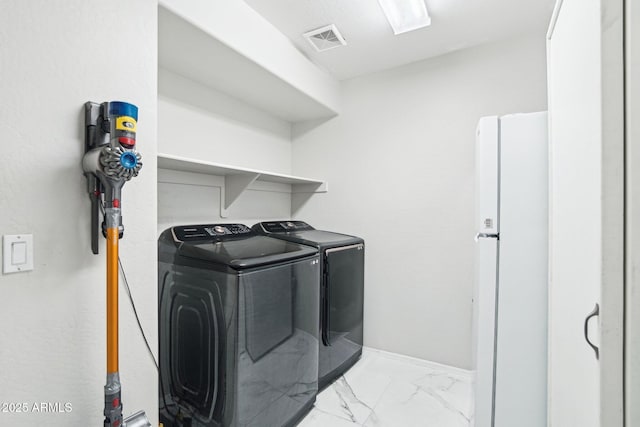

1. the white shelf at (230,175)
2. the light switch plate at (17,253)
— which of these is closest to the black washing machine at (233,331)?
the white shelf at (230,175)

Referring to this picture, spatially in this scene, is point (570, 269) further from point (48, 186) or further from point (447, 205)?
point (48, 186)

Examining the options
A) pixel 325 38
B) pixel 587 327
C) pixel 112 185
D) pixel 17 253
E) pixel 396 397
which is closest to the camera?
pixel 587 327

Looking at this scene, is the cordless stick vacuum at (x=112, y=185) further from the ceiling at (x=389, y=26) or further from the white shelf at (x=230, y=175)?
the ceiling at (x=389, y=26)

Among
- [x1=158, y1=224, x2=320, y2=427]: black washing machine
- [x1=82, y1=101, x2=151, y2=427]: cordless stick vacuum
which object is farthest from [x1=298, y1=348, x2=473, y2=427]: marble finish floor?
[x1=82, y1=101, x2=151, y2=427]: cordless stick vacuum

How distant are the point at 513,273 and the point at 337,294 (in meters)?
1.23

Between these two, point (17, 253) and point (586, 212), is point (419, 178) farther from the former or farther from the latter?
point (17, 253)

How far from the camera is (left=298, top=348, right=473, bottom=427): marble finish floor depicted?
6.07 ft

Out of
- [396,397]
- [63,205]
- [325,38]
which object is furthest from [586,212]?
[325,38]

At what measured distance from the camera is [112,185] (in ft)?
3.37

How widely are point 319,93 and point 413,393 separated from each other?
2.43 metres

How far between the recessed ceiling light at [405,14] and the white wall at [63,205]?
54.3 inches

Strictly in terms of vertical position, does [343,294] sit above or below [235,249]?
below

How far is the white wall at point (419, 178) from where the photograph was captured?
2.27m

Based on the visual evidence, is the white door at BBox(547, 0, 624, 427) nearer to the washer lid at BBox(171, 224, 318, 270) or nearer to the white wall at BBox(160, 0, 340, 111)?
the washer lid at BBox(171, 224, 318, 270)
